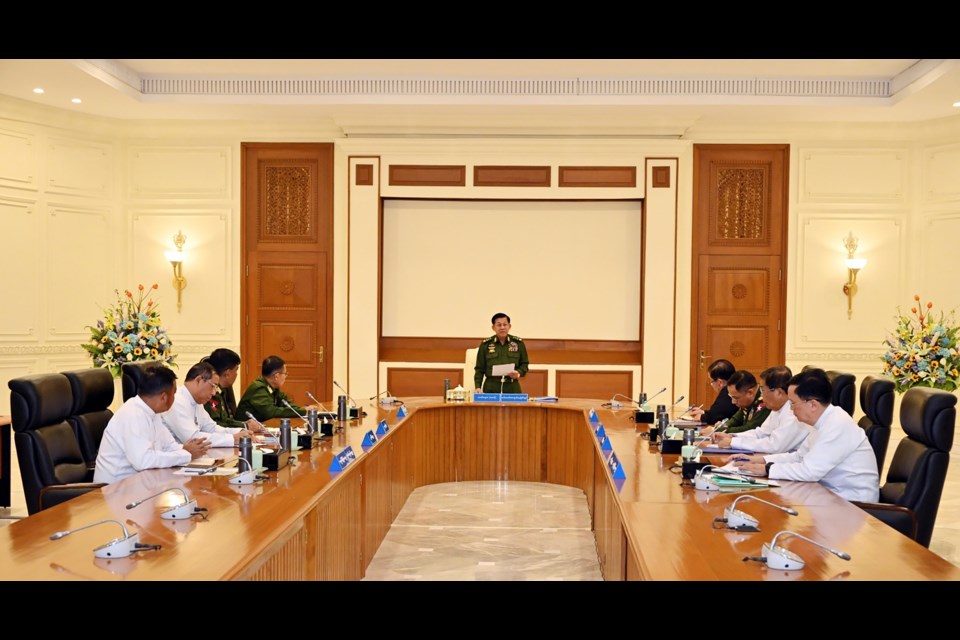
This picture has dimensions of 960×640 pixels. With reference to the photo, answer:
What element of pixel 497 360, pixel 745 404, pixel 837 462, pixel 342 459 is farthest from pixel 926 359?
pixel 342 459

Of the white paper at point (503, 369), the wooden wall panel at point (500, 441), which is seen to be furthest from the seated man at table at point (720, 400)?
the white paper at point (503, 369)

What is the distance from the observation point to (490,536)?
16.6 ft

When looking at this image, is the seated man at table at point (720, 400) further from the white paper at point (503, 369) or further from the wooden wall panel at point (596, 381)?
the wooden wall panel at point (596, 381)

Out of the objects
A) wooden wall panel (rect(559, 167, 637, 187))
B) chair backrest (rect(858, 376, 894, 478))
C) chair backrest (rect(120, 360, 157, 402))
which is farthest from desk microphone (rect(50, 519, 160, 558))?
wooden wall panel (rect(559, 167, 637, 187))

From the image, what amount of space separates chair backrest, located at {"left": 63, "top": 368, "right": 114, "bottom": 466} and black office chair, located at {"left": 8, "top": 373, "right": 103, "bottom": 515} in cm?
17

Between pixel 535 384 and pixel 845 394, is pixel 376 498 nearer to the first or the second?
pixel 845 394

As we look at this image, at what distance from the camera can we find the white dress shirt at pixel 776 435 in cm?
444

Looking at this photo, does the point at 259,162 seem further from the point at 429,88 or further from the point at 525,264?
the point at 525,264

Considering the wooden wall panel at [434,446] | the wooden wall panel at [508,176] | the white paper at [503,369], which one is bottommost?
the wooden wall panel at [434,446]

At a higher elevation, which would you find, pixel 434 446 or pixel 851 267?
pixel 851 267

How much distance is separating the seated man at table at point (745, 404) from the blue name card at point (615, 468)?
1.20m

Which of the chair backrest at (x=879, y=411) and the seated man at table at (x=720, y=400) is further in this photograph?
the seated man at table at (x=720, y=400)

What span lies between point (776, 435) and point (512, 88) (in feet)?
14.8
